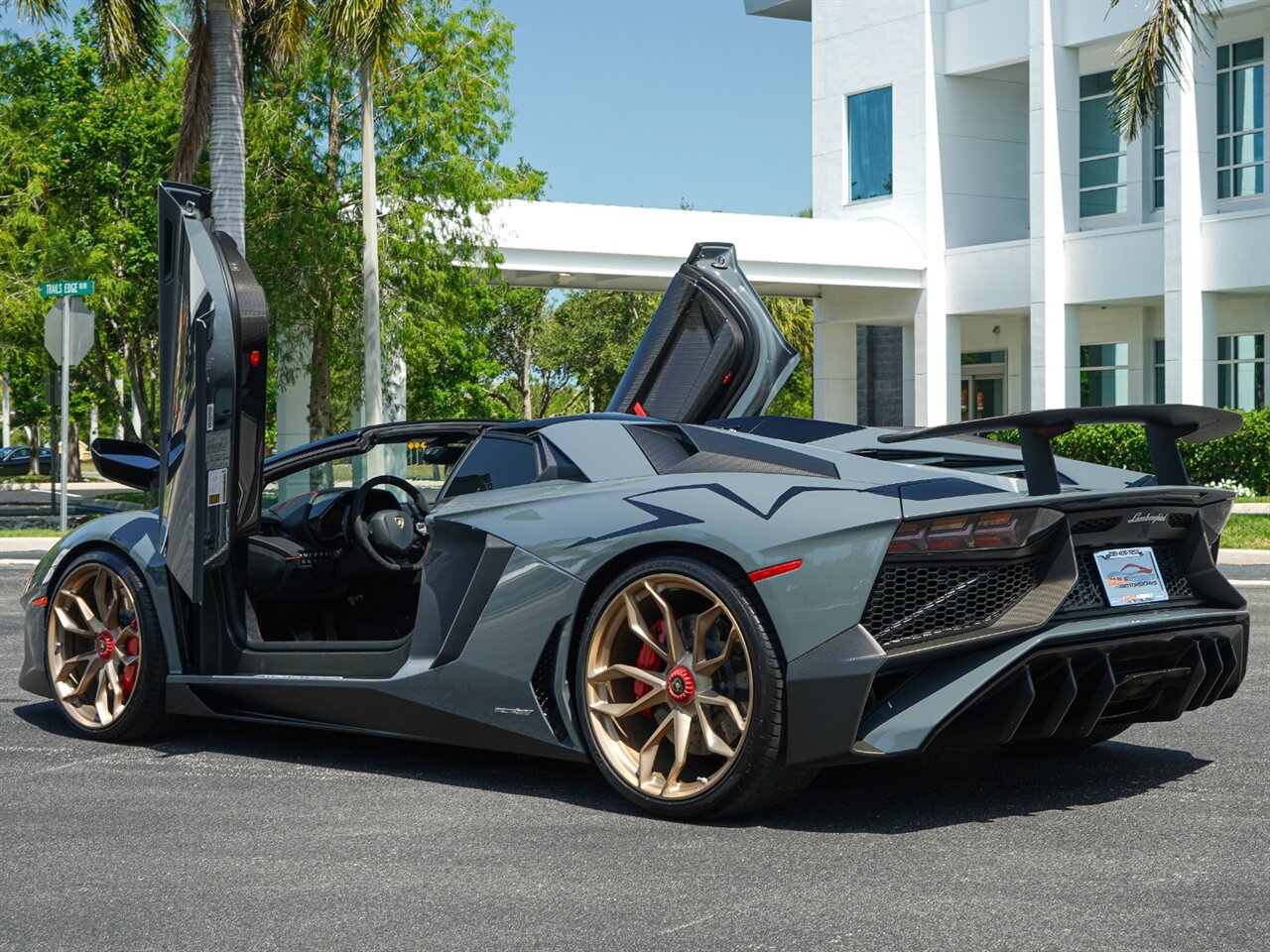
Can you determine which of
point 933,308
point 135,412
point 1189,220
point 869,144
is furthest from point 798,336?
point 135,412

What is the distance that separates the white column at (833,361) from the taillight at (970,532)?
32851 millimetres

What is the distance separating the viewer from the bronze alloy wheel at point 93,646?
6410mm

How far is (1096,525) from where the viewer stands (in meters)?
4.93

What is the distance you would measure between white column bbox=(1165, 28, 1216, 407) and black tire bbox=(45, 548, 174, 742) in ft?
84.7

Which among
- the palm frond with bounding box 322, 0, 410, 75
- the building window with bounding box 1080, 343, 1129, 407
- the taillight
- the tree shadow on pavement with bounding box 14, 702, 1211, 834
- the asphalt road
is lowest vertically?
the asphalt road

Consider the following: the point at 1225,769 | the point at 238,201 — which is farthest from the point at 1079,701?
the point at 238,201

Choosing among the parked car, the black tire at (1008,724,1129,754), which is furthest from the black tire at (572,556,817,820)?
the parked car

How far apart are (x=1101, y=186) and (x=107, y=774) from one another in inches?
1239

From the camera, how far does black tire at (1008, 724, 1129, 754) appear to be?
233 inches

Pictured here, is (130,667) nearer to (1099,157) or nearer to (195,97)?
(195,97)

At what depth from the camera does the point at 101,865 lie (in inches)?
182

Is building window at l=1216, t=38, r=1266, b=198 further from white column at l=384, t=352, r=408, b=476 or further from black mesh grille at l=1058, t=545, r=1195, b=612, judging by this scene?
black mesh grille at l=1058, t=545, r=1195, b=612

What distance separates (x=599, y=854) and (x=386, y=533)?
7.24 feet

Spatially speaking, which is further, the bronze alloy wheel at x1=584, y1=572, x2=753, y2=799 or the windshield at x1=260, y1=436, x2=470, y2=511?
the windshield at x1=260, y1=436, x2=470, y2=511
